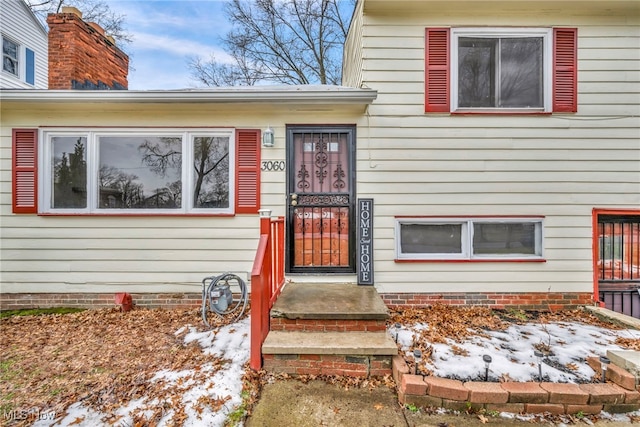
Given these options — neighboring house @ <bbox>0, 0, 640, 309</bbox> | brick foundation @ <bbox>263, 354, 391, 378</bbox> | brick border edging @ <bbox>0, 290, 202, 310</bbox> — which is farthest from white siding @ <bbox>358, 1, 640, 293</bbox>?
brick border edging @ <bbox>0, 290, 202, 310</bbox>

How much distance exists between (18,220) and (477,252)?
6049mm

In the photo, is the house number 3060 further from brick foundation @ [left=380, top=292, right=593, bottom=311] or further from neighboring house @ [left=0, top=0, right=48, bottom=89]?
neighboring house @ [left=0, top=0, right=48, bottom=89]

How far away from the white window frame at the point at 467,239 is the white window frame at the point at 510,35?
4.67 ft

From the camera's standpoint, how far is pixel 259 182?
12.6 feet

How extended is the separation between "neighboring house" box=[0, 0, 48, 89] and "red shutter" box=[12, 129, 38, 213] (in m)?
8.02

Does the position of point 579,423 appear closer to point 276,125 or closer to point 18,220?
point 276,125

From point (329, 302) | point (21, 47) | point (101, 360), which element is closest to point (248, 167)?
point (329, 302)

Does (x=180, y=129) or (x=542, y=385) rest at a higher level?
(x=180, y=129)

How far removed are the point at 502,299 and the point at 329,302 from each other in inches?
96.6

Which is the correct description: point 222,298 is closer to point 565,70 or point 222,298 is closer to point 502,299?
point 502,299

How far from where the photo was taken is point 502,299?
3.86m

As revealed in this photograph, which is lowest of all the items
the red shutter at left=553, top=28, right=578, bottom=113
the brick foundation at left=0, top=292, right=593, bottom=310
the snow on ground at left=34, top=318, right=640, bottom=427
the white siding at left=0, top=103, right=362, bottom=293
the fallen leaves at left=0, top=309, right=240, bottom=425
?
the fallen leaves at left=0, top=309, right=240, bottom=425

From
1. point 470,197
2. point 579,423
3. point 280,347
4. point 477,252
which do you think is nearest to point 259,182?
point 280,347

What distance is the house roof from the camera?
3.53 m
